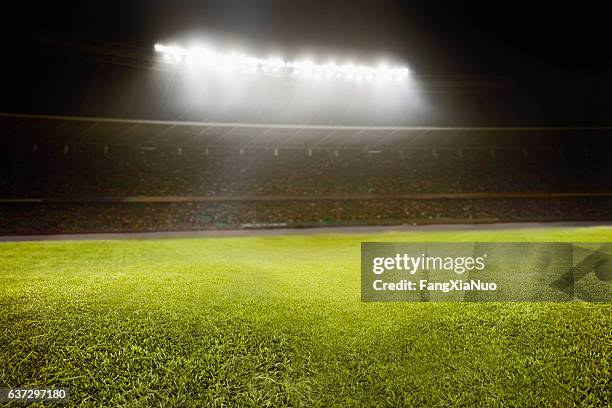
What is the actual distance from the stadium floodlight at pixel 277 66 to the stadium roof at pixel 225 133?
3.90 meters

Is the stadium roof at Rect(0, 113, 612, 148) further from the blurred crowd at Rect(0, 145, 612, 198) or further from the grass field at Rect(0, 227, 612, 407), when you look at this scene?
the grass field at Rect(0, 227, 612, 407)

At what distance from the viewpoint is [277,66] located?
70.0 ft

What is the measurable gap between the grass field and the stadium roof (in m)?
12.2

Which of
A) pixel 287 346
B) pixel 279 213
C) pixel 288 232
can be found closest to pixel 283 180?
pixel 279 213

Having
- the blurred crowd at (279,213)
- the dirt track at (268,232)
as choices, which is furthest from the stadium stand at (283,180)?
the dirt track at (268,232)

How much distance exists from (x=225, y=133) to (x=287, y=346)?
16379 mm

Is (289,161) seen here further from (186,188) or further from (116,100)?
(116,100)

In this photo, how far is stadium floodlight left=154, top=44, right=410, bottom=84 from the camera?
A: 19.5 m

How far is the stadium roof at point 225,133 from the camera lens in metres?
16.5

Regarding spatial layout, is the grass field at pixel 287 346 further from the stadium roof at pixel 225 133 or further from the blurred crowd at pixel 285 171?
the blurred crowd at pixel 285 171

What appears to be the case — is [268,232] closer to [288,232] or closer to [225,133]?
[288,232]

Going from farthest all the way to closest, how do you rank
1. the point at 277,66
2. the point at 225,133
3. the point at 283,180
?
the point at 277,66 < the point at 283,180 < the point at 225,133

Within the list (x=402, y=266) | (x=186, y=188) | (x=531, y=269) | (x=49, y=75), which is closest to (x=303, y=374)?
(x=402, y=266)

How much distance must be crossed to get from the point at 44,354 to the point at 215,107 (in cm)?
1644
